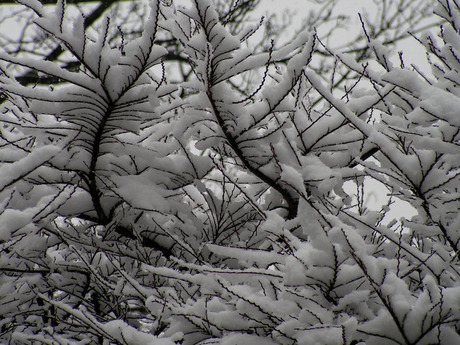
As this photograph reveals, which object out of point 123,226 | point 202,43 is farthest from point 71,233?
point 202,43

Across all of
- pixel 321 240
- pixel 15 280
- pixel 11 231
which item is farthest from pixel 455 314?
pixel 15 280

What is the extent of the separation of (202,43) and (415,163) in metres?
0.69

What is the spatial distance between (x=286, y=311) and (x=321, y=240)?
23 centimetres

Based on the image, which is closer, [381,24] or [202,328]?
A: [202,328]

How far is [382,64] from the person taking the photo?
121cm

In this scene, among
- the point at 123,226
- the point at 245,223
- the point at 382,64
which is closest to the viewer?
the point at 382,64

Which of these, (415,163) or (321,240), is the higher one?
(415,163)

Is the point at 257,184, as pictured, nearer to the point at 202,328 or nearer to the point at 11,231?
the point at 202,328

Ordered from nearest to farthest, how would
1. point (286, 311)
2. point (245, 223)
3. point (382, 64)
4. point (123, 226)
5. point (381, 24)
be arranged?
point (286, 311) → point (382, 64) → point (123, 226) → point (245, 223) → point (381, 24)

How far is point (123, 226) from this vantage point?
5.43 ft

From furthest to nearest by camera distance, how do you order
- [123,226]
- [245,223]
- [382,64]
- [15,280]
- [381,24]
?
[381,24]
[15,280]
[245,223]
[123,226]
[382,64]

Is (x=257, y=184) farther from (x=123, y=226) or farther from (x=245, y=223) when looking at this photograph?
(x=123, y=226)

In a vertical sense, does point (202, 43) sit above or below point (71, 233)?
above

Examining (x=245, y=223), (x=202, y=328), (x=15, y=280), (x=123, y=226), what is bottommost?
(x=202, y=328)
